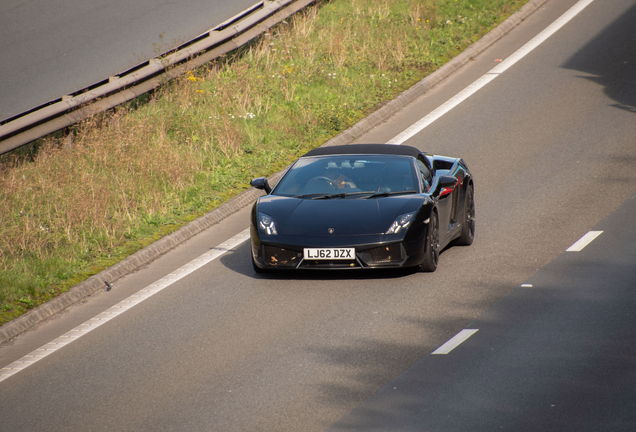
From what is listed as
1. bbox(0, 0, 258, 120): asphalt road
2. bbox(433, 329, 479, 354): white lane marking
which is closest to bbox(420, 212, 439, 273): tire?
bbox(433, 329, 479, 354): white lane marking

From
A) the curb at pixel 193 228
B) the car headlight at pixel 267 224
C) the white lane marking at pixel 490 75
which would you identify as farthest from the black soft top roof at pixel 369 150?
the white lane marking at pixel 490 75

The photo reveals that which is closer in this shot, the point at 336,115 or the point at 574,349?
the point at 574,349

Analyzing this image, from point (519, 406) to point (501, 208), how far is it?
241 inches

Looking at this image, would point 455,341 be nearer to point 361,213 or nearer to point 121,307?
point 361,213

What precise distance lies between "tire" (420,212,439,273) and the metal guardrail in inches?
270

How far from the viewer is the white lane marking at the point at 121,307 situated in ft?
23.9

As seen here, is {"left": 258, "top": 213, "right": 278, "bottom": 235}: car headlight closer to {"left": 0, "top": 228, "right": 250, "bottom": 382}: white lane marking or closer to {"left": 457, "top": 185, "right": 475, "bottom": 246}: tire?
{"left": 0, "top": 228, "right": 250, "bottom": 382}: white lane marking

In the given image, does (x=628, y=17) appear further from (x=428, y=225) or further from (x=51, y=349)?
(x=51, y=349)

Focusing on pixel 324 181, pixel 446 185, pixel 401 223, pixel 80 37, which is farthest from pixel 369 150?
pixel 80 37

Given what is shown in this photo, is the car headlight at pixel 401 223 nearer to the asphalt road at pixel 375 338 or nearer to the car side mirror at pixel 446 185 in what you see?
the asphalt road at pixel 375 338

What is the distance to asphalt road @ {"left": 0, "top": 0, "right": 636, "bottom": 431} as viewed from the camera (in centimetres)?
564

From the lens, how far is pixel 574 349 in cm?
641

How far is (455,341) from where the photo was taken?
678 cm

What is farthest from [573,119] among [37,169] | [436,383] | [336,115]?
[436,383]
